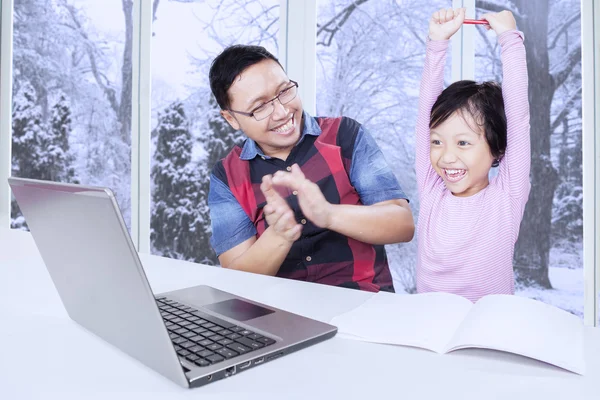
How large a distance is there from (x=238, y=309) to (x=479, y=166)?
2.69 ft

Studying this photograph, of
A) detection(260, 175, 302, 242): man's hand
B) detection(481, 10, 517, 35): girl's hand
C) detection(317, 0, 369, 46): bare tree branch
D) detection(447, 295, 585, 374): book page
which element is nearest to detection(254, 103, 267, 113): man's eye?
detection(260, 175, 302, 242): man's hand

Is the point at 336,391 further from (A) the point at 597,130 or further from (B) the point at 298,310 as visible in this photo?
(A) the point at 597,130

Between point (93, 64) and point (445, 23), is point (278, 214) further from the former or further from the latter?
point (93, 64)

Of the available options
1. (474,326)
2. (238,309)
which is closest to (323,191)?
(238,309)

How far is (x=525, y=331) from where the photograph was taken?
65 centimetres

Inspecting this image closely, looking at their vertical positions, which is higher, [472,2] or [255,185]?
[472,2]

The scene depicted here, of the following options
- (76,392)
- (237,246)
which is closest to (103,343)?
(76,392)

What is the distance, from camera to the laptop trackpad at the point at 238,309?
0.77 metres

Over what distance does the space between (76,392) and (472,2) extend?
2.41 m

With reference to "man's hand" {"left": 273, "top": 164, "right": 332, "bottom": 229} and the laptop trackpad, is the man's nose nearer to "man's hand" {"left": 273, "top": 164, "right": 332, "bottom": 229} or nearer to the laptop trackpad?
"man's hand" {"left": 273, "top": 164, "right": 332, "bottom": 229}

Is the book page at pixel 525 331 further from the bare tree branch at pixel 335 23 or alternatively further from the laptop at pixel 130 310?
the bare tree branch at pixel 335 23

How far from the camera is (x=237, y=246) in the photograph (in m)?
1.68

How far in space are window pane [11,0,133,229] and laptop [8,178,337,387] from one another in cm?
249

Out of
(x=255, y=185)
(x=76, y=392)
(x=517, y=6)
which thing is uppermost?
(x=517, y=6)
